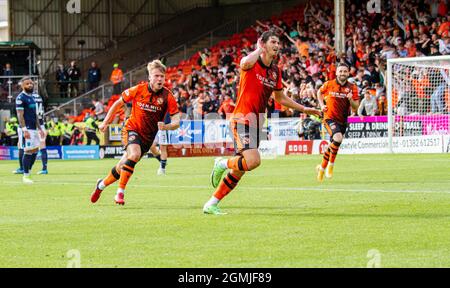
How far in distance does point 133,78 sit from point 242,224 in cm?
4001

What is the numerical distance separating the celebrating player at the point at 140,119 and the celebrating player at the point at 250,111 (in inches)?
85.0

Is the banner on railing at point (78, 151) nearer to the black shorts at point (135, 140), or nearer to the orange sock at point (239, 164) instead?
the black shorts at point (135, 140)

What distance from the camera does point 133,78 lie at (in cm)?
5091

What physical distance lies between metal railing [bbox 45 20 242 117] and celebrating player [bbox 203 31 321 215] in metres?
33.7

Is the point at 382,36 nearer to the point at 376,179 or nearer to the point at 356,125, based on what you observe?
the point at 356,125

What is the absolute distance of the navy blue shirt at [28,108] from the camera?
22.2 meters

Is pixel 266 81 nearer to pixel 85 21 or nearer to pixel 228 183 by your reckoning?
pixel 228 183

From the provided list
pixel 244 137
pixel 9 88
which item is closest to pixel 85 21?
pixel 9 88

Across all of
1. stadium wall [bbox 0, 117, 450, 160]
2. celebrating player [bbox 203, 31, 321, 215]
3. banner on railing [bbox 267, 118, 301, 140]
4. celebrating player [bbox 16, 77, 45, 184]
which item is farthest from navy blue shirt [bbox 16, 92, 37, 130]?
banner on railing [bbox 267, 118, 301, 140]

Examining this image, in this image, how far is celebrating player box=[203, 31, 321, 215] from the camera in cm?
1242
